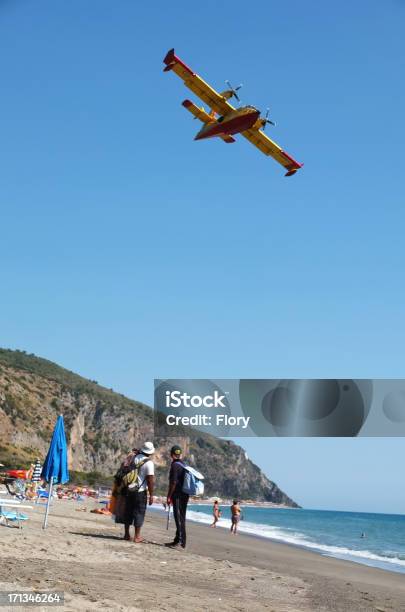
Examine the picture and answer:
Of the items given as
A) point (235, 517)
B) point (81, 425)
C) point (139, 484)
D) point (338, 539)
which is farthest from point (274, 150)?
point (81, 425)

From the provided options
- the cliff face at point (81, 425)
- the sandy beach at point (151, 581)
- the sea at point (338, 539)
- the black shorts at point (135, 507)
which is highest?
the cliff face at point (81, 425)

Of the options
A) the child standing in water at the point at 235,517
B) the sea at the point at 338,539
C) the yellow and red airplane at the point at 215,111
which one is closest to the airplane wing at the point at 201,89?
the yellow and red airplane at the point at 215,111

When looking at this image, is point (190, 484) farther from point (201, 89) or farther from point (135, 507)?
point (201, 89)

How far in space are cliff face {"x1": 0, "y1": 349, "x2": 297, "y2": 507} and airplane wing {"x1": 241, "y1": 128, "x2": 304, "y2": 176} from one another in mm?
39520

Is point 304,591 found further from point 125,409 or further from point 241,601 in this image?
point 125,409

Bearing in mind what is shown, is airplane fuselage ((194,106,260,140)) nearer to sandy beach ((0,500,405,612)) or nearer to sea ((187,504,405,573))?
sea ((187,504,405,573))

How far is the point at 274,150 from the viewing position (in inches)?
1385

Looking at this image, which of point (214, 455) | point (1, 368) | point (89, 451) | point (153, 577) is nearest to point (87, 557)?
point (153, 577)

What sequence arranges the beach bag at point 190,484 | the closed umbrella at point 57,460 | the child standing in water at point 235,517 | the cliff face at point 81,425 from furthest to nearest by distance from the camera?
the cliff face at point 81,425 < the child standing in water at point 235,517 < the closed umbrella at point 57,460 < the beach bag at point 190,484

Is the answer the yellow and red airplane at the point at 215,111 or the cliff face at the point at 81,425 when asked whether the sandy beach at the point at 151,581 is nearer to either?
the yellow and red airplane at the point at 215,111

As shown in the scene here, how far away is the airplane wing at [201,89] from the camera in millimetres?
30953

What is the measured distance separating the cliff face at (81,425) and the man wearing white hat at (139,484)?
52999 millimetres

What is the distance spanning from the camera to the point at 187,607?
18.4 ft

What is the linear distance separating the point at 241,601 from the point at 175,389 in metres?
23.8
